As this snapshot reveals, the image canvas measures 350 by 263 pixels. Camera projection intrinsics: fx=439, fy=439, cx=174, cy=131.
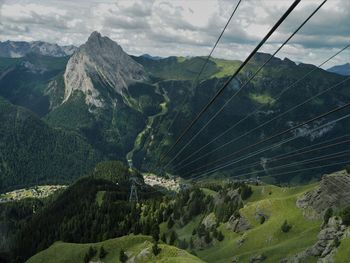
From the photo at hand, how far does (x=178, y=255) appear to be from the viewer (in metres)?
99.9

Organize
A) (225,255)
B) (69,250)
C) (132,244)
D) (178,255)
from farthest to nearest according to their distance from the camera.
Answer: (225,255)
(69,250)
(132,244)
(178,255)

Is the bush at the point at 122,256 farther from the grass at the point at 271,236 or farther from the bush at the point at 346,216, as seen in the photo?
the bush at the point at 346,216

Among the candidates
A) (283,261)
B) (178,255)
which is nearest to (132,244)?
(178,255)

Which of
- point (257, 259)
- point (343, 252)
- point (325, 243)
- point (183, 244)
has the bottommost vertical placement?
point (183, 244)

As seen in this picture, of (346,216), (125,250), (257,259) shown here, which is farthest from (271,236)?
(125,250)

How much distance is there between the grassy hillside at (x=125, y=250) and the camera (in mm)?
100438

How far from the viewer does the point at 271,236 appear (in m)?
157

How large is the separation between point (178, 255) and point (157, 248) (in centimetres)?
679

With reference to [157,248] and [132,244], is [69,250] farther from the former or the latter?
[157,248]

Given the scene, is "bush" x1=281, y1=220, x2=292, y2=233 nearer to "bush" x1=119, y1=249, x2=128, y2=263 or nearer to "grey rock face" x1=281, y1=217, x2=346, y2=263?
"grey rock face" x1=281, y1=217, x2=346, y2=263

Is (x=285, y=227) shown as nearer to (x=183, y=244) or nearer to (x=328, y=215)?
(x=328, y=215)

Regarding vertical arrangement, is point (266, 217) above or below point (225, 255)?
above

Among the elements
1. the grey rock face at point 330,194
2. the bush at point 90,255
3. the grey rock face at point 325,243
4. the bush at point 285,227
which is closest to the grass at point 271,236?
the bush at point 285,227

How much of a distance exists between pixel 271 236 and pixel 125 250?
206 feet
